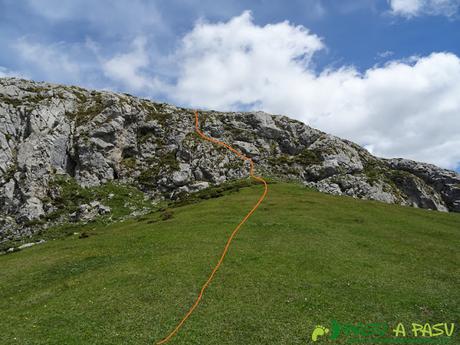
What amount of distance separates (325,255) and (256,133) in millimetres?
95343

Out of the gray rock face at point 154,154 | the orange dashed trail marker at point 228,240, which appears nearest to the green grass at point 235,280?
the orange dashed trail marker at point 228,240

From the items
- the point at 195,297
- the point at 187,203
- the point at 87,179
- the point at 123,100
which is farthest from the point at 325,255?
the point at 123,100

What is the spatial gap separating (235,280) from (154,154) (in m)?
87.5

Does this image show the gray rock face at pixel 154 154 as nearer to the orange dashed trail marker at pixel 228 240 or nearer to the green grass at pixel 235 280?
the orange dashed trail marker at pixel 228 240

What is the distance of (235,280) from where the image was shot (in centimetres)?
3497

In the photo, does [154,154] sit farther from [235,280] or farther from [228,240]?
[235,280]

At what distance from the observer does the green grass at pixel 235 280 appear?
27.2 metres

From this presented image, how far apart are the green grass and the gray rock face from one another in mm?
38232

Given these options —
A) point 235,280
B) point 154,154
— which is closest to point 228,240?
point 235,280

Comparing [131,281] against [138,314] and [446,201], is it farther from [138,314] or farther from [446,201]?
[446,201]

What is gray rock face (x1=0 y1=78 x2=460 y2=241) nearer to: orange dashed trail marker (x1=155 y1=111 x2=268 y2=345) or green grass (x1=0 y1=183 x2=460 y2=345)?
orange dashed trail marker (x1=155 y1=111 x2=268 y2=345)

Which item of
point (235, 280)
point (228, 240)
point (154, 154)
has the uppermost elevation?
point (154, 154)

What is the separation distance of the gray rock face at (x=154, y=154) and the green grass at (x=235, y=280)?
38.2 meters

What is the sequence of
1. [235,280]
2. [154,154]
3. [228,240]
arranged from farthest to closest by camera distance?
[154,154], [228,240], [235,280]
